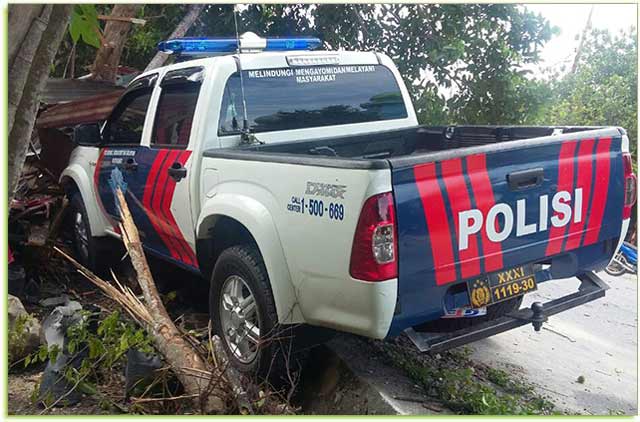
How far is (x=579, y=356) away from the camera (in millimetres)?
4391

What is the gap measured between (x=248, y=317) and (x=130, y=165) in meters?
1.96

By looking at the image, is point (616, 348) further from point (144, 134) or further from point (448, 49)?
point (448, 49)

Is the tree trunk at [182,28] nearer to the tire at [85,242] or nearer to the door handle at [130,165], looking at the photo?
the tire at [85,242]

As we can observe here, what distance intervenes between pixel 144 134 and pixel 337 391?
2.53 m

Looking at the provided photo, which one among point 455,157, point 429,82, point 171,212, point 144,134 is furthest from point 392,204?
point 429,82

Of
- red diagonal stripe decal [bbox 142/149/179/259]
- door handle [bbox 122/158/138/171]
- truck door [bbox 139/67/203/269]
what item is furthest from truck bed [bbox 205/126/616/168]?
door handle [bbox 122/158/138/171]

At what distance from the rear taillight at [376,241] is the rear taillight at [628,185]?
5.42 ft

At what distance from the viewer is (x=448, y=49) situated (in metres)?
8.08

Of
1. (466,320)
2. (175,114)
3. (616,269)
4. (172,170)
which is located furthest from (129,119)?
(616,269)

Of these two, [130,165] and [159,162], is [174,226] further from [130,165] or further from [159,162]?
[130,165]

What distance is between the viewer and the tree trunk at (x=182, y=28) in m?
8.21

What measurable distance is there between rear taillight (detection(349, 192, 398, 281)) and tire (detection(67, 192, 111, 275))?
3.74 meters

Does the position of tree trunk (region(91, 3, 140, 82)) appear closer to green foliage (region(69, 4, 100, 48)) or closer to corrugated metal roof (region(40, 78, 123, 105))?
corrugated metal roof (region(40, 78, 123, 105))

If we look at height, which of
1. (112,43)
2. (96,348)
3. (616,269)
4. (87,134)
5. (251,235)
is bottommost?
(616,269)
